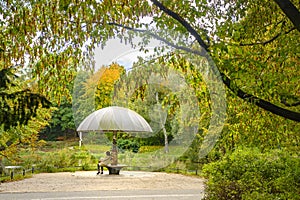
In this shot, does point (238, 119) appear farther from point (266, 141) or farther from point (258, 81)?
point (258, 81)

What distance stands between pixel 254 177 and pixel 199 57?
178 centimetres

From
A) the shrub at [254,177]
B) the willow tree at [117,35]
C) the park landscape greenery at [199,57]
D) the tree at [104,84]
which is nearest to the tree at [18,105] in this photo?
the park landscape greenery at [199,57]

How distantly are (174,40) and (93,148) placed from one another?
1641cm

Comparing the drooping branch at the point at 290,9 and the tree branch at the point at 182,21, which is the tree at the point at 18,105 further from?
the drooping branch at the point at 290,9

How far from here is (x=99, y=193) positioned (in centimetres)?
960

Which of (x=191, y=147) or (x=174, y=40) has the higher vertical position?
(x=174, y=40)

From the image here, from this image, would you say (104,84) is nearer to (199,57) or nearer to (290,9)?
(199,57)

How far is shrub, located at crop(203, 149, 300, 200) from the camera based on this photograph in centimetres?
477

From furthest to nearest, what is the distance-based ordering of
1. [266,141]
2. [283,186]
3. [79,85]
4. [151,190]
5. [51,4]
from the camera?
[79,85], [151,190], [266,141], [283,186], [51,4]

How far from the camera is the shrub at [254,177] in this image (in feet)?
15.6

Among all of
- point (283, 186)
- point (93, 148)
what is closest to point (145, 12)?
point (283, 186)

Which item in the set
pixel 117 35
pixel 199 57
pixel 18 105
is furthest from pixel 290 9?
pixel 18 105

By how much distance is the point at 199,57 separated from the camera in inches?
203

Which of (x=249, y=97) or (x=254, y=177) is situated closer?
(x=249, y=97)
